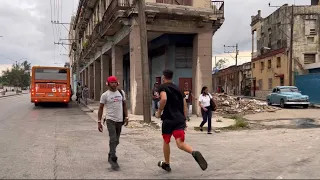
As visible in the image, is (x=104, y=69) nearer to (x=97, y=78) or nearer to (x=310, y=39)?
(x=97, y=78)

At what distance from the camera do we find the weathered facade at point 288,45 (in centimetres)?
3750

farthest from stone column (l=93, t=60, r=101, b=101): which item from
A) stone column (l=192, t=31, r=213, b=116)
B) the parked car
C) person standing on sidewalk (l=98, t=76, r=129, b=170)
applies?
person standing on sidewalk (l=98, t=76, r=129, b=170)

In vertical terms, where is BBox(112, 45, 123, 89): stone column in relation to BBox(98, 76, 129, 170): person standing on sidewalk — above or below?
above

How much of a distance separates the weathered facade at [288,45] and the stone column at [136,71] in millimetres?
23435

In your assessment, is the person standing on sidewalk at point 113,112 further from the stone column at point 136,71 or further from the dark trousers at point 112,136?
the stone column at point 136,71

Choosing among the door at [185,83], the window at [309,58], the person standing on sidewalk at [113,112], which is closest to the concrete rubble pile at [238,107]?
the door at [185,83]

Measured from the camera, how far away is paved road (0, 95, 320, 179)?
19.2 ft

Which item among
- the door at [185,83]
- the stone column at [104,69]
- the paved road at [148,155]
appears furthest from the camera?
the stone column at [104,69]

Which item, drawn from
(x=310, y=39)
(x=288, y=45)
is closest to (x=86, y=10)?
(x=288, y=45)

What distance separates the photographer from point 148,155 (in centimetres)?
746

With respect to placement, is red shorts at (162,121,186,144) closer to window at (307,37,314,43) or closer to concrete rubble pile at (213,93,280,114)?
concrete rubble pile at (213,93,280,114)

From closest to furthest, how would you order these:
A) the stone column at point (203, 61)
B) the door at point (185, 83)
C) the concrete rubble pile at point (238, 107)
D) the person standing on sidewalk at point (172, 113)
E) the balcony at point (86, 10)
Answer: the person standing on sidewalk at point (172, 113) < the stone column at point (203, 61) < the door at point (185, 83) < the concrete rubble pile at point (238, 107) < the balcony at point (86, 10)

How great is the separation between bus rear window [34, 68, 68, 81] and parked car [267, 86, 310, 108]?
15535 mm

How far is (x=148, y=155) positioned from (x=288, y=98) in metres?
18.5
